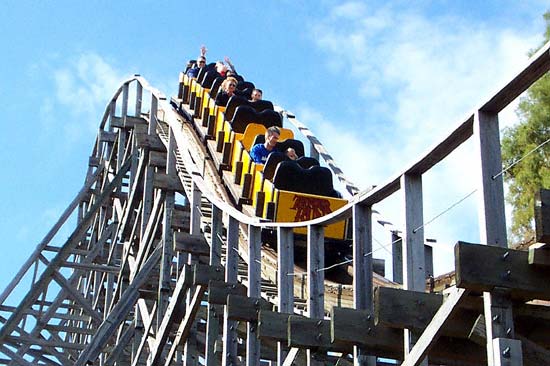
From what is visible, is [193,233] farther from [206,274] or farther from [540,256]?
[540,256]

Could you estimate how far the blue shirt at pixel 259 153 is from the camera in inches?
445

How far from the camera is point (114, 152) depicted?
1517 centimetres

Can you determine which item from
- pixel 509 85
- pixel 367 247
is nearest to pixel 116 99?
pixel 367 247

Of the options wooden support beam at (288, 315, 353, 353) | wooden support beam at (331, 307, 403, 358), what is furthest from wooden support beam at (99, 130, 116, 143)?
wooden support beam at (331, 307, 403, 358)

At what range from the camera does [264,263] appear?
909cm

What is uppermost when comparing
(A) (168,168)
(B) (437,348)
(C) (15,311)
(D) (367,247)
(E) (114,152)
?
(E) (114,152)

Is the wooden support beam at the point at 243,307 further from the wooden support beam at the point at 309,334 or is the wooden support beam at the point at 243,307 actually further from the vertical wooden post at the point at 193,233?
the vertical wooden post at the point at 193,233

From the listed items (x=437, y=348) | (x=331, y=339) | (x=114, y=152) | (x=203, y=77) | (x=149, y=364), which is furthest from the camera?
(x=203, y=77)

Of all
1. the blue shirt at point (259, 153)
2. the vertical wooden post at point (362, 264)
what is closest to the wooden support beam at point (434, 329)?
the vertical wooden post at point (362, 264)

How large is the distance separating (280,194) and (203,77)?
270 inches

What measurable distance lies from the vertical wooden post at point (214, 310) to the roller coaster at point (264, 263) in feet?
0.05

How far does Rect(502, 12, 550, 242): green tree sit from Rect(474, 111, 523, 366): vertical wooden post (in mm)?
11595

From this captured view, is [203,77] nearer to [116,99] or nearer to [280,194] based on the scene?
[116,99]

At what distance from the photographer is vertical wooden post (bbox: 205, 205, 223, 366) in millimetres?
8023
